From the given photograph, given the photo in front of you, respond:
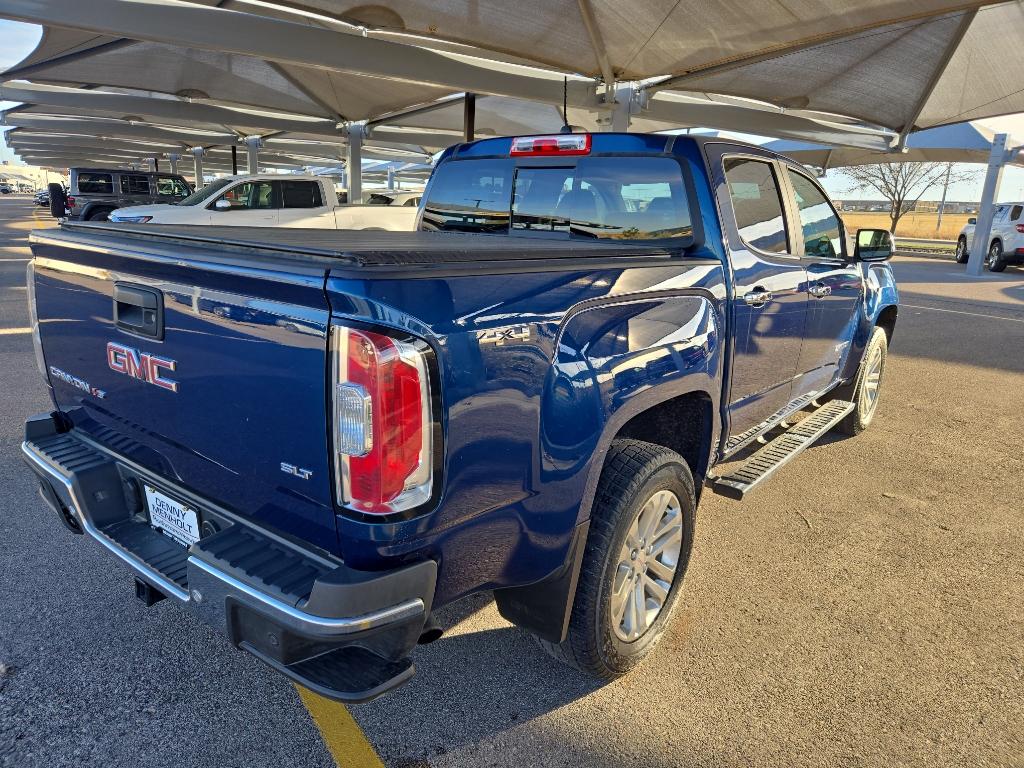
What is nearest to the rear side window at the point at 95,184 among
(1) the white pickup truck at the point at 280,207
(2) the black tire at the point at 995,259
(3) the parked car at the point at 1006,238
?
(1) the white pickup truck at the point at 280,207

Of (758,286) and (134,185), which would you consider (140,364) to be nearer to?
(758,286)

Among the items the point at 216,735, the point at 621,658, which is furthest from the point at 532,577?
the point at 216,735

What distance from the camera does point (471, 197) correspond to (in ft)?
13.1

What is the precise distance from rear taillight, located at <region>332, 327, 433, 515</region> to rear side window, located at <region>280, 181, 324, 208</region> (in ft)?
45.6

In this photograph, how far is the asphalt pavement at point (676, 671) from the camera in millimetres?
2359

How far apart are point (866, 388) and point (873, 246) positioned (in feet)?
4.35

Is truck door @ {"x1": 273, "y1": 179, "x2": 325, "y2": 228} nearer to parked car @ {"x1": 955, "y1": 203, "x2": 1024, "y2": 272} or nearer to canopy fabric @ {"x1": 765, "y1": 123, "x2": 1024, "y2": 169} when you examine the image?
canopy fabric @ {"x1": 765, "y1": 123, "x2": 1024, "y2": 169}

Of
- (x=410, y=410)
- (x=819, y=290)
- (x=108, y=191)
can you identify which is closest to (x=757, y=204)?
(x=819, y=290)

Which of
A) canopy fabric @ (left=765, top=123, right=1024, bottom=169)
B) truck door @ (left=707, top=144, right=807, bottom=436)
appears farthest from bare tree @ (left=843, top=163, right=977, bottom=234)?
truck door @ (left=707, top=144, right=807, bottom=436)

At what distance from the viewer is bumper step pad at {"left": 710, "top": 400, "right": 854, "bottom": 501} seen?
337 centimetres

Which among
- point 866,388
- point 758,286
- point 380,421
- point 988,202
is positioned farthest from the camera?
point 988,202

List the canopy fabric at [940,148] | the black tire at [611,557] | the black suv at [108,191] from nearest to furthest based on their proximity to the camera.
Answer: the black tire at [611,557] → the black suv at [108,191] → the canopy fabric at [940,148]

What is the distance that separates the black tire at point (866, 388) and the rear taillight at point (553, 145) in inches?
116

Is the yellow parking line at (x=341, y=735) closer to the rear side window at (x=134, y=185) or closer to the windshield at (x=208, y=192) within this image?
the windshield at (x=208, y=192)
